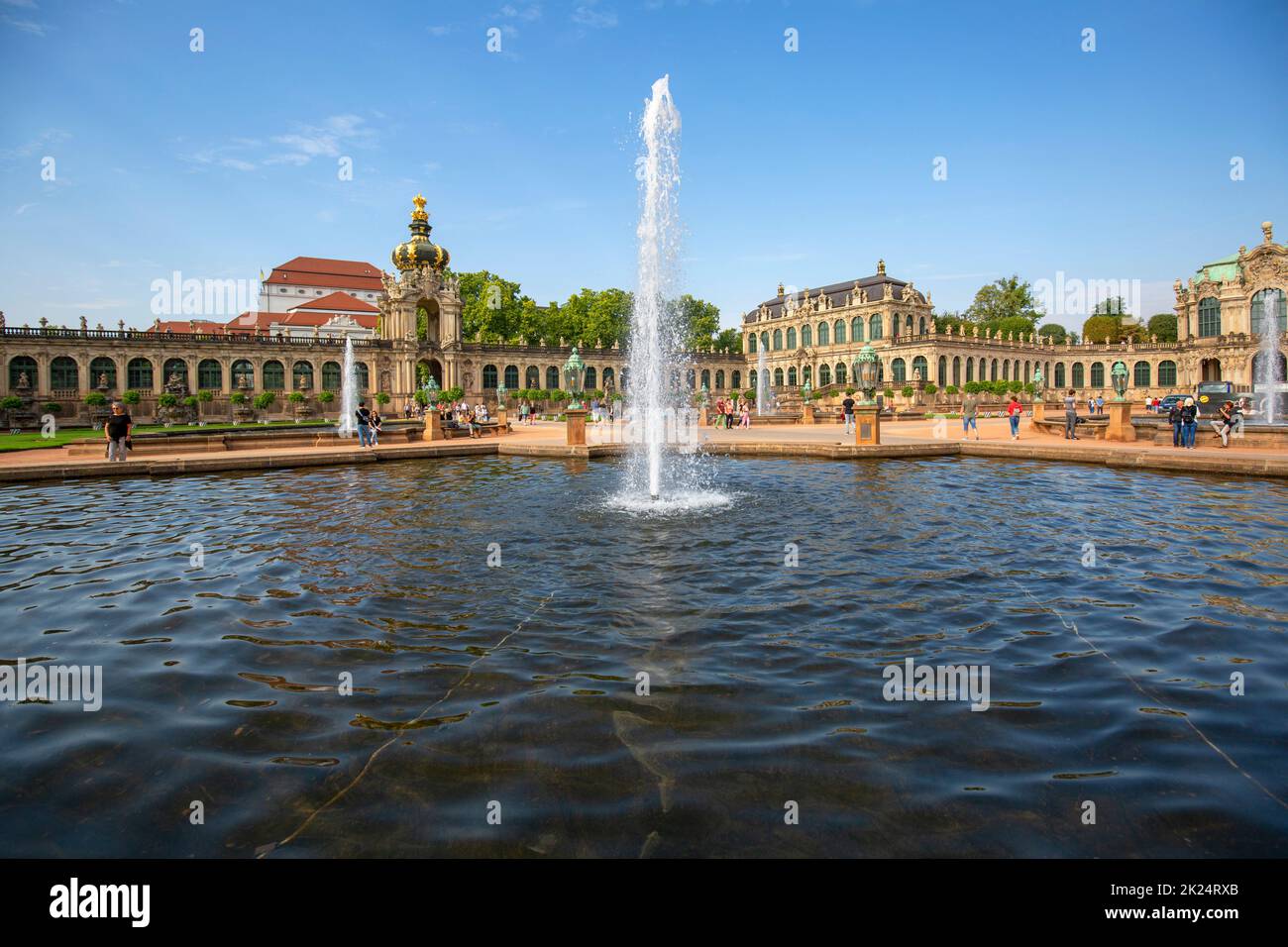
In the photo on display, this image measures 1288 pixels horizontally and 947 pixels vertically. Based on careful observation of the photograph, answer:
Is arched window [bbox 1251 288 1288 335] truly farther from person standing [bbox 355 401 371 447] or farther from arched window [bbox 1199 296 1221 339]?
person standing [bbox 355 401 371 447]

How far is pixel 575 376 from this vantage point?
68750 mm

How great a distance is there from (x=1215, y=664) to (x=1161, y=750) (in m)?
1.90

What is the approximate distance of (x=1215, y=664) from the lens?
575cm

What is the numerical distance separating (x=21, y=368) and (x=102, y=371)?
16.2 feet

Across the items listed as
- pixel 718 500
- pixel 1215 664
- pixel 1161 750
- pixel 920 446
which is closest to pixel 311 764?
pixel 1161 750

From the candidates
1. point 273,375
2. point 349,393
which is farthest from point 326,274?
point 349,393

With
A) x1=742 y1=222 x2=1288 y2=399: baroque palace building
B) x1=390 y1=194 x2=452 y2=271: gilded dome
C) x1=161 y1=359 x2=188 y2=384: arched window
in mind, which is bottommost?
x1=161 y1=359 x2=188 y2=384: arched window

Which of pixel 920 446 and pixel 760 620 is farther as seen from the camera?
pixel 920 446

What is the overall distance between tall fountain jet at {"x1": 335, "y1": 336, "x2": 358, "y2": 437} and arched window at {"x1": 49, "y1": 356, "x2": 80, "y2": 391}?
19081mm

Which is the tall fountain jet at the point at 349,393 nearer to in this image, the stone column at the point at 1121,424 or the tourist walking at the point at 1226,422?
the stone column at the point at 1121,424

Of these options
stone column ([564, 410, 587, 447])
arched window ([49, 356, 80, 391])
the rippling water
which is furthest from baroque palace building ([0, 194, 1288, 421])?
the rippling water

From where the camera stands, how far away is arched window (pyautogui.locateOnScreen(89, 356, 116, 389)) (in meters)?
57.5
